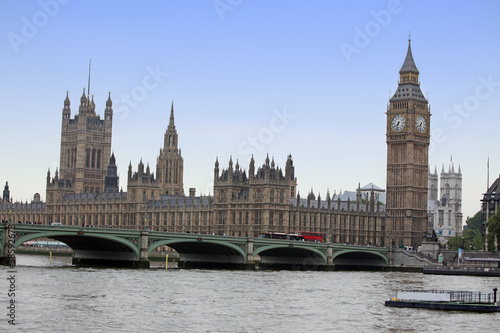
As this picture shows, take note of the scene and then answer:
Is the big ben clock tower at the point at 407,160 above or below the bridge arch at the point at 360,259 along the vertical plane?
above

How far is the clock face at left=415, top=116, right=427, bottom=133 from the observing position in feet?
510

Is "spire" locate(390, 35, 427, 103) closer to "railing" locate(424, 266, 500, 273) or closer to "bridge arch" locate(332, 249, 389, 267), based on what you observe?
"bridge arch" locate(332, 249, 389, 267)

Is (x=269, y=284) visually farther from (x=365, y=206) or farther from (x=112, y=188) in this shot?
(x=112, y=188)

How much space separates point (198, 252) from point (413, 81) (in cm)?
6604

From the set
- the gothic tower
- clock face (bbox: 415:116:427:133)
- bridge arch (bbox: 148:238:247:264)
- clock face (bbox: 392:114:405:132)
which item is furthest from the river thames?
the gothic tower

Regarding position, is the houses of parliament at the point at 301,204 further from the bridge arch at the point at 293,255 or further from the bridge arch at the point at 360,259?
the bridge arch at the point at 293,255

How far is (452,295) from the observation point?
197 feet

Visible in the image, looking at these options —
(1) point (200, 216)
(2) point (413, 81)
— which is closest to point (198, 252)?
(1) point (200, 216)

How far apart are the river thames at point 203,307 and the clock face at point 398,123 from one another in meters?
74.9

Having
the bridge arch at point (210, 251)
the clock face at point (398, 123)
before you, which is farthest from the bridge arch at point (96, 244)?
the clock face at point (398, 123)

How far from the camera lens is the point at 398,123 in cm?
15600

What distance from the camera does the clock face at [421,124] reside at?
156 m

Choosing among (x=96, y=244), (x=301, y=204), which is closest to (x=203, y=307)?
(x=96, y=244)

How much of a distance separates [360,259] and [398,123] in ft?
122
